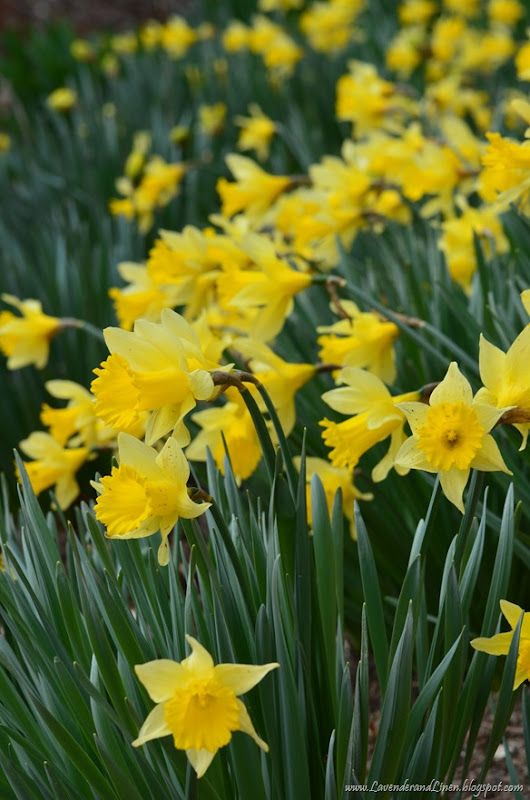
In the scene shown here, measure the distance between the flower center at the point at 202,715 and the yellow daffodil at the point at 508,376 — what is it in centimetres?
41

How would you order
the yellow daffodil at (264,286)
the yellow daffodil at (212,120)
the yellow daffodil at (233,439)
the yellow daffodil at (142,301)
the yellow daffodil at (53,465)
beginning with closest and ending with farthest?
the yellow daffodil at (233,439) → the yellow daffodil at (264,286) → the yellow daffodil at (53,465) → the yellow daffodil at (142,301) → the yellow daffodil at (212,120)

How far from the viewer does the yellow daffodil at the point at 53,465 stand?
61.3 inches

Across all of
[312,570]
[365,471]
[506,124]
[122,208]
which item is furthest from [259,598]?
[506,124]

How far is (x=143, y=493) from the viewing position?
949mm

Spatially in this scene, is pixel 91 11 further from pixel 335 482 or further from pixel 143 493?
pixel 143 493

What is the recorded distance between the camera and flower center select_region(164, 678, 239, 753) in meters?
0.80

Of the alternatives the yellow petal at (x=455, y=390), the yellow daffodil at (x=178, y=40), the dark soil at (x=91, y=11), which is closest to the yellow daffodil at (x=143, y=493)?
the yellow petal at (x=455, y=390)

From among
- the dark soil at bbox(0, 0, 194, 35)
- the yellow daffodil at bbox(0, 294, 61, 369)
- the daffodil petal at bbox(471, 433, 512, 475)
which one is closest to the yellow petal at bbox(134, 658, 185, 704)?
the daffodil petal at bbox(471, 433, 512, 475)

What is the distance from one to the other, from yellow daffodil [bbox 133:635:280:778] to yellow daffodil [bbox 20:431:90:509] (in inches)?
30.0

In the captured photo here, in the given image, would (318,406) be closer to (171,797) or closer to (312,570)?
(312,570)

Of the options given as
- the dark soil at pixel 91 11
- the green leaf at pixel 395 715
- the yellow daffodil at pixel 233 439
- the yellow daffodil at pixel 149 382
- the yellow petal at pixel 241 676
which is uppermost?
the dark soil at pixel 91 11

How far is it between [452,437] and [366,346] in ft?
1.59

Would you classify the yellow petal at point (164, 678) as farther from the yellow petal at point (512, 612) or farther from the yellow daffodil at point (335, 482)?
the yellow daffodil at point (335, 482)

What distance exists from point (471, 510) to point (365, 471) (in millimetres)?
502
